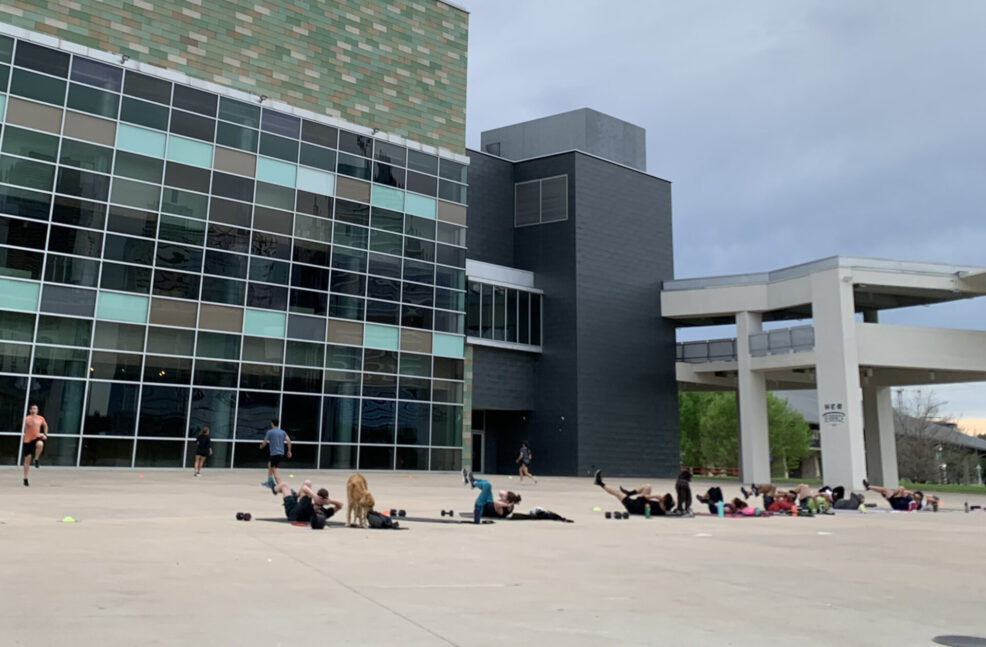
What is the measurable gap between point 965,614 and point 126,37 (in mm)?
30787

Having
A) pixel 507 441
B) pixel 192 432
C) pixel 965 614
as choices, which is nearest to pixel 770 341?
pixel 507 441

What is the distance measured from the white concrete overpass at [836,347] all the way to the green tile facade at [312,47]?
1706cm

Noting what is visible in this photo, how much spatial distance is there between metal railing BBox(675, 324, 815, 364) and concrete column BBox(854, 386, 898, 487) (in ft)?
24.7

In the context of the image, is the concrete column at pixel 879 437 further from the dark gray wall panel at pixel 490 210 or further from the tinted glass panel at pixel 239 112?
the tinted glass panel at pixel 239 112

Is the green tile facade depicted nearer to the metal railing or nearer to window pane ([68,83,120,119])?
window pane ([68,83,120,119])

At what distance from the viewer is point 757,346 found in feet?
138

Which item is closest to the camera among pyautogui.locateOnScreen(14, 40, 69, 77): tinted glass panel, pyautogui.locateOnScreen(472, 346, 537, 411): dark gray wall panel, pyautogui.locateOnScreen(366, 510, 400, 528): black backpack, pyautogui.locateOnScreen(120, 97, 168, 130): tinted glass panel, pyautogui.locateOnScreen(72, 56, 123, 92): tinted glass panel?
pyautogui.locateOnScreen(366, 510, 400, 528): black backpack

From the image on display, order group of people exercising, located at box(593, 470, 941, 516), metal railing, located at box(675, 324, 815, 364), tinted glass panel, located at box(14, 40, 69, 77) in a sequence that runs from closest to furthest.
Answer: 1. group of people exercising, located at box(593, 470, 941, 516)
2. tinted glass panel, located at box(14, 40, 69, 77)
3. metal railing, located at box(675, 324, 815, 364)

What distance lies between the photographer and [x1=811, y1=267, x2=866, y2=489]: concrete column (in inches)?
1471

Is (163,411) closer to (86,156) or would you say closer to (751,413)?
(86,156)

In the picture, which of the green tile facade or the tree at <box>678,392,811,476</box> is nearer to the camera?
the green tile facade

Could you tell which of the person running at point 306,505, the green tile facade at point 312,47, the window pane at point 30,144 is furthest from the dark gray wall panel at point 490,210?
the person running at point 306,505

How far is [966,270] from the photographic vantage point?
39.0 metres

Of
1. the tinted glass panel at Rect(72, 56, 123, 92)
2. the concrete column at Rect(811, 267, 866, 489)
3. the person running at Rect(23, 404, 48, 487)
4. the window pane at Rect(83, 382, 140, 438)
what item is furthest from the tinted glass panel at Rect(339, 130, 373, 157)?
the concrete column at Rect(811, 267, 866, 489)
